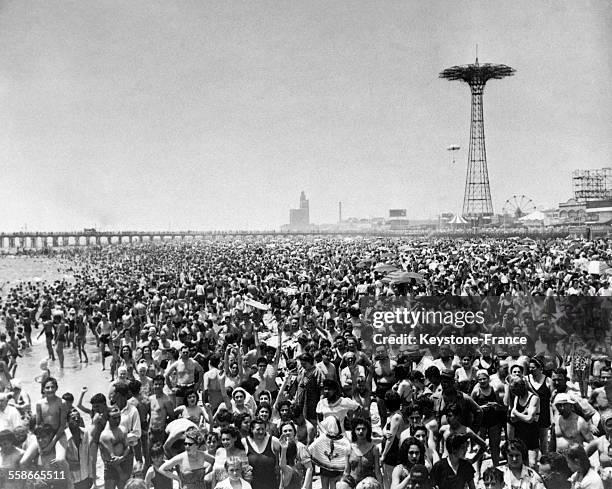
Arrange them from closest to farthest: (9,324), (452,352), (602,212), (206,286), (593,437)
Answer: (593,437) → (452,352) → (9,324) → (206,286) → (602,212)

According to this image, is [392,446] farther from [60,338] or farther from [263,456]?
[60,338]

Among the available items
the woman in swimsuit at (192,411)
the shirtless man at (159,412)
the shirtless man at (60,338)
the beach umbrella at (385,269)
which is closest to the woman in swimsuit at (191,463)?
the woman in swimsuit at (192,411)

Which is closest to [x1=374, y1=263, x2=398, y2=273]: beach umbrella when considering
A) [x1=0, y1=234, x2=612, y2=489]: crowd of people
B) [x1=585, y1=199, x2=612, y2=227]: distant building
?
[x1=0, y1=234, x2=612, y2=489]: crowd of people

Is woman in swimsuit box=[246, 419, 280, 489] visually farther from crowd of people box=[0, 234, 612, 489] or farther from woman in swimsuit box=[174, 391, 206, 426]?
woman in swimsuit box=[174, 391, 206, 426]

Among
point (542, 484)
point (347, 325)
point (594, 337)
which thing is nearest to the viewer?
point (542, 484)

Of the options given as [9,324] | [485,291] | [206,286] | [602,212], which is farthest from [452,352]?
[602,212]

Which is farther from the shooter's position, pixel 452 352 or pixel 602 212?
pixel 602 212

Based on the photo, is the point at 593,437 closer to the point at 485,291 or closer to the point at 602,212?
the point at 485,291

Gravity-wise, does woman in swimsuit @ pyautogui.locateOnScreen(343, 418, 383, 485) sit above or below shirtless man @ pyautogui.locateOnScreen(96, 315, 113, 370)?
above
